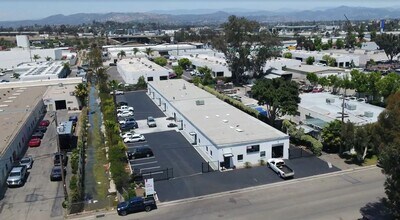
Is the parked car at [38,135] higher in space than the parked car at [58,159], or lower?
higher

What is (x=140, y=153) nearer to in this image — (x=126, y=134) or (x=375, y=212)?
(x=126, y=134)

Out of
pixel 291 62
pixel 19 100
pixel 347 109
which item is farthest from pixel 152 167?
pixel 291 62

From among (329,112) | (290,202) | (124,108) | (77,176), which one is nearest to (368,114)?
(329,112)

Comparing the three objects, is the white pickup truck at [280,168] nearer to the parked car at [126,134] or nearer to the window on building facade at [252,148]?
the window on building facade at [252,148]

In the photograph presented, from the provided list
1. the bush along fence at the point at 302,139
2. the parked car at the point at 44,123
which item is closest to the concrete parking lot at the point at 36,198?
the parked car at the point at 44,123

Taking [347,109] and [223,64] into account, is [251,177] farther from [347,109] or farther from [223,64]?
[223,64]

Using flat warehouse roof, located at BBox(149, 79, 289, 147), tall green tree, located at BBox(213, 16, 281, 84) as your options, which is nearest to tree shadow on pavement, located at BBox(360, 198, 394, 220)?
flat warehouse roof, located at BBox(149, 79, 289, 147)
